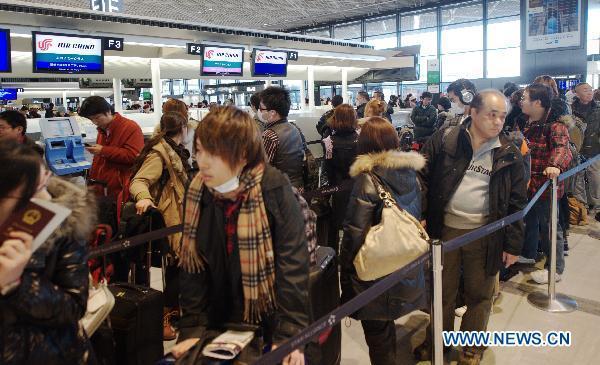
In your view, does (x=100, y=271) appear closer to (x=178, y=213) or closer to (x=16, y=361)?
(x=178, y=213)

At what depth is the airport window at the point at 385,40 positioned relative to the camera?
2455cm

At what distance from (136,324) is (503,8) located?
2179cm

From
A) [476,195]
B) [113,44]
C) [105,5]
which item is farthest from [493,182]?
[105,5]

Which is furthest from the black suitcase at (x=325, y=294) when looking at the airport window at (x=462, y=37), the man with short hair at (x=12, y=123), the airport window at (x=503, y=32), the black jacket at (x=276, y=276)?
the airport window at (x=462, y=37)

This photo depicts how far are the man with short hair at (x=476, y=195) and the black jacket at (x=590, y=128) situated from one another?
4.40m

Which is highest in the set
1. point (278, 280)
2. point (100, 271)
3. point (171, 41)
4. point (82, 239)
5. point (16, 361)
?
point (171, 41)

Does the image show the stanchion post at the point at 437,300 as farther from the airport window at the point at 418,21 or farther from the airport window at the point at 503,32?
the airport window at the point at 418,21

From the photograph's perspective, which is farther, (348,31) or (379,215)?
(348,31)

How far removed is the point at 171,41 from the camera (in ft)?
28.8

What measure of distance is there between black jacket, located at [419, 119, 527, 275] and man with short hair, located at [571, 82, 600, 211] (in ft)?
14.3

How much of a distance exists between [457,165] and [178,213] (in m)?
1.82

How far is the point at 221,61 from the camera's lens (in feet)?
31.8

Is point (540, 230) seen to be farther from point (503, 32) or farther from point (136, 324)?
point (503, 32)

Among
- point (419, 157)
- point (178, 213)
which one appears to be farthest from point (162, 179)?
point (419, 157)
